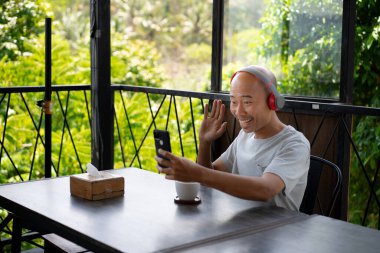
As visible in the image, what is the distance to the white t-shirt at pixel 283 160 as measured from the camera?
205 centimetres

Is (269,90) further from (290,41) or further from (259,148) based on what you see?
(290,41)

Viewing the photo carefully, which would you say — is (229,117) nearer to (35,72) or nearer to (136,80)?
(35,72)

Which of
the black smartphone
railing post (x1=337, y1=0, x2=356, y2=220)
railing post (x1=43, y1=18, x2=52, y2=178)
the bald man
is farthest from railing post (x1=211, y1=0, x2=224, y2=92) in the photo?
the black smartphone

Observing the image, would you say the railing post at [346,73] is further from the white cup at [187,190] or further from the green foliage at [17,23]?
the green foliage at [17,23]

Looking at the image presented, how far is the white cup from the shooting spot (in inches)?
77.7

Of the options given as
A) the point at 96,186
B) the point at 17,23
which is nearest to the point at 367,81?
the point at 96,186

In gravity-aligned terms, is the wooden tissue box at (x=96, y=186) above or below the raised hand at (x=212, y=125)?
below

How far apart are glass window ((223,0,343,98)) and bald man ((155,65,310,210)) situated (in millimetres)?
1337

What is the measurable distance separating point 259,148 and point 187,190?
0.41 metres

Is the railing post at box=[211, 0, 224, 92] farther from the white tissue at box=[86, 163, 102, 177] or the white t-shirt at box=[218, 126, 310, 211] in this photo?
the white tissue at box=[86, 163, 102, 177]

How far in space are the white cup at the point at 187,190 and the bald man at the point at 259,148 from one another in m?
0.10

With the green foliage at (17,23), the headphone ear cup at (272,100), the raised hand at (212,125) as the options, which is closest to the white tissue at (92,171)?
the raised hand at (212,125)

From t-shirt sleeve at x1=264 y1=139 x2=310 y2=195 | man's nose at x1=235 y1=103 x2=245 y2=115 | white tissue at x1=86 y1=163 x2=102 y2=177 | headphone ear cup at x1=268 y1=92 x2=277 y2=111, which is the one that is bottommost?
white tissue at x1=86 y1=163 x2=102 y2=177

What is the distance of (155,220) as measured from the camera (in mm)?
1772
